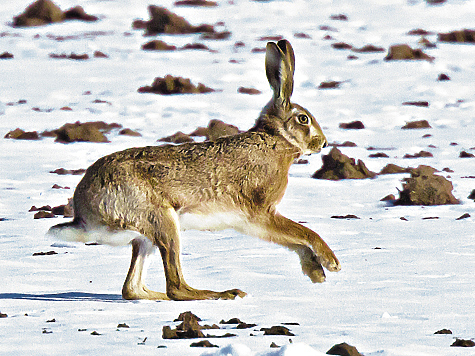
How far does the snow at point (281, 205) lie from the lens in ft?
19.0

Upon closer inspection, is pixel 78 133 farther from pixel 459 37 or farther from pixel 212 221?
pixel 459 37

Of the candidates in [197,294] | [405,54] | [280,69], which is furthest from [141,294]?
[405,54]

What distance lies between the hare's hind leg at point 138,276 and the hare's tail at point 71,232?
41 centimetres

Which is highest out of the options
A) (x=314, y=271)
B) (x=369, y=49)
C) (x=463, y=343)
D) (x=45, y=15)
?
(x=463, y=343)

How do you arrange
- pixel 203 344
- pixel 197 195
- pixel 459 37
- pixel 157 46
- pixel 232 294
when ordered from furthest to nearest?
pixel 459 37 < pixel 157 46 < pixel 197 195 < pixel 232 294 < pixel 203 344

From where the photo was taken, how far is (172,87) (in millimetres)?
19750

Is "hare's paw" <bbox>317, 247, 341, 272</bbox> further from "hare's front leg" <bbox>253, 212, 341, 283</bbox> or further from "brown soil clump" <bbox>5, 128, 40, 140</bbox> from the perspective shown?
"brown soil clump" <bbox>5, 128, 40, 140</bbox>

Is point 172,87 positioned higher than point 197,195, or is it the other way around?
point 197,195

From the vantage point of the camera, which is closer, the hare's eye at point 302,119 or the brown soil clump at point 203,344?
the brown soil clump at point 203,344

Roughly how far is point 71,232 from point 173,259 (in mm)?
782

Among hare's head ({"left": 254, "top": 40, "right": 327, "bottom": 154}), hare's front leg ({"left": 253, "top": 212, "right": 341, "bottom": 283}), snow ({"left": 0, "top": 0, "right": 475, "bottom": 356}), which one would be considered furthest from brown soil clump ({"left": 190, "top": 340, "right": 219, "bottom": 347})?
hare's head ({"left": 254, "top": 40, "right": 327, "bottom": 154})

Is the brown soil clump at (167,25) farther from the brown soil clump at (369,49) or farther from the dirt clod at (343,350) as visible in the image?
the dirt clod at (343,350)

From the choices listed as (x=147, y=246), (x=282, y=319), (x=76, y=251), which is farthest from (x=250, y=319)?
(x=76, y=251)

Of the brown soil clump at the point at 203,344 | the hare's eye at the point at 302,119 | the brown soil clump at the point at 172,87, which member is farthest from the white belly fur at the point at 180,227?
the brown soil clump at the point at 172,87
